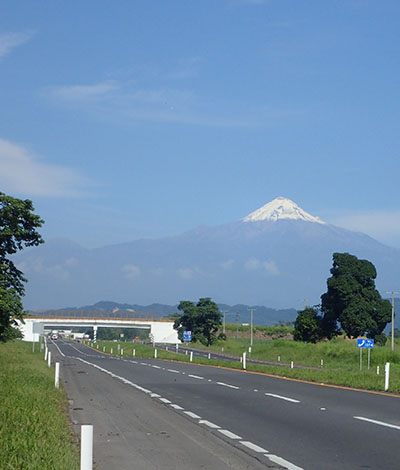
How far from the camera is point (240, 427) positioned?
571 inches

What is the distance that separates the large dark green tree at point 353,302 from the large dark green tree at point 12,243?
51.5 meters

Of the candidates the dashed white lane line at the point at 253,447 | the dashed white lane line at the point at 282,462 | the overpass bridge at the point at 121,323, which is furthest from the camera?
the overpass bridge at the point at 121,323

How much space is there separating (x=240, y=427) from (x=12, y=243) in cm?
2927

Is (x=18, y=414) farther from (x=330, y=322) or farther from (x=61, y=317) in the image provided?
(x=61, y=317)

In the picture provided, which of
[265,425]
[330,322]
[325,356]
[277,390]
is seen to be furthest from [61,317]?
[265,425]

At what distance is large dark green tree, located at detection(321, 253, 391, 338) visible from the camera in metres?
85.2

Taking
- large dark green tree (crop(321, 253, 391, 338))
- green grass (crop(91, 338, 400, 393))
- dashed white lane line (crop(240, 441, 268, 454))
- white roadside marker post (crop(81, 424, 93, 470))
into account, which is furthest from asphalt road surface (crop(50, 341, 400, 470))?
large dark green tree (crop(321, 253, 391, 338))

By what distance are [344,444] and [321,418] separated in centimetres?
403

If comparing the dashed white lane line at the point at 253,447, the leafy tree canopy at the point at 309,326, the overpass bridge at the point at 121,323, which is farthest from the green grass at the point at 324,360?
the overpass bridge at the point at 121,323

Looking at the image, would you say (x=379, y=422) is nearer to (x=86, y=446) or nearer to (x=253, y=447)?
(x=253, y=447)

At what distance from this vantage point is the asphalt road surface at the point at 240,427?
10539mm

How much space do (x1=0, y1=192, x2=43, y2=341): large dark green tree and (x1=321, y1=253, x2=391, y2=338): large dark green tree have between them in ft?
169

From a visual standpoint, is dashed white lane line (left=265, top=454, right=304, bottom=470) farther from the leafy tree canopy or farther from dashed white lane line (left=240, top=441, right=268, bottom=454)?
the leafy tree canopy

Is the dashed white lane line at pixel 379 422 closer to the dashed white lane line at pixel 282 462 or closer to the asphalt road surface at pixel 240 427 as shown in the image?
the asphalt road surface at pixel 240 427
